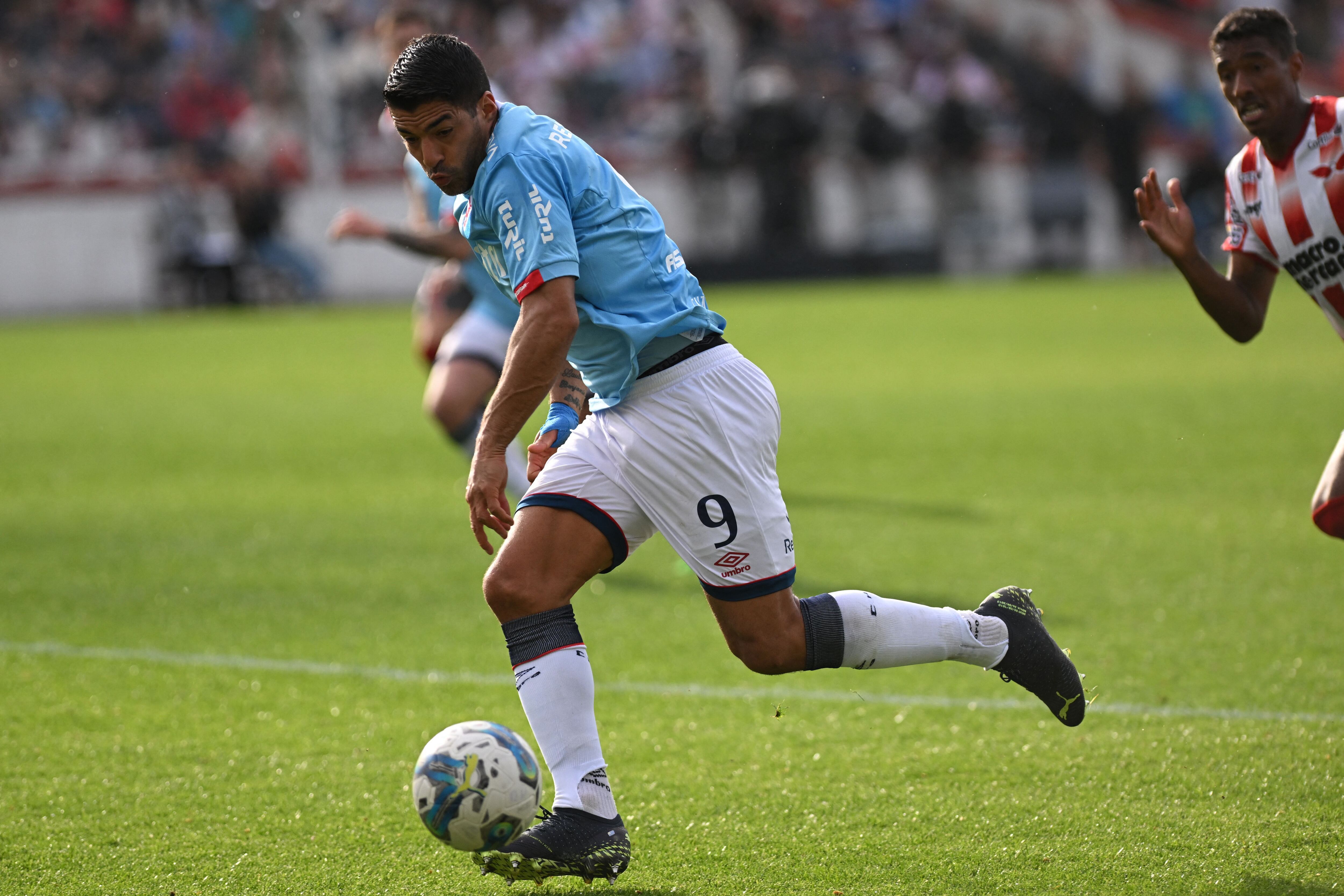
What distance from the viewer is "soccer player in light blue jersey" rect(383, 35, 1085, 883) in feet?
11.3

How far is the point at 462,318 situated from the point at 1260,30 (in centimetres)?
483

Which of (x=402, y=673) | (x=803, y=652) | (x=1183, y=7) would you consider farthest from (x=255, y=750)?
(x=1183, y=7)

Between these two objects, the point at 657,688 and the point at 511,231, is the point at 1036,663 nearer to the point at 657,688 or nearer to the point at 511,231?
the point at 657,688

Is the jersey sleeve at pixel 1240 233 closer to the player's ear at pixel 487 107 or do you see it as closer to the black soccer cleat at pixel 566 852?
the player's ear at pixel 487 107

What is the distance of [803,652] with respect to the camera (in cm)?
379

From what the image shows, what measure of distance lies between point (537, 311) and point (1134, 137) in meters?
23.9

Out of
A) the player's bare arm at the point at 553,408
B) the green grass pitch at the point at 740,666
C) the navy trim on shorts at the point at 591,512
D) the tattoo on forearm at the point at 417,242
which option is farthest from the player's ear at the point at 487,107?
the tattoo on forearm at the point at 417,242

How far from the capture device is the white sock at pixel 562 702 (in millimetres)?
3488

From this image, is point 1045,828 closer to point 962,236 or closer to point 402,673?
point 402,673

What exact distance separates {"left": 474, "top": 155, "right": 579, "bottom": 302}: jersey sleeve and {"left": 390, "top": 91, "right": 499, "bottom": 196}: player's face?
9 centimetres

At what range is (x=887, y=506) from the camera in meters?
8.53

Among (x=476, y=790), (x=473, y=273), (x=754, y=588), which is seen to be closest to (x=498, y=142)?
(x=754, y=588)

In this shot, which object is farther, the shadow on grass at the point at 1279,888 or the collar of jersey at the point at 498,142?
the collar of jersey at the point at 498,142

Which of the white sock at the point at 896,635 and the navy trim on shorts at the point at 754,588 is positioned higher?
the navy trim on shorts at the point at 754,588
